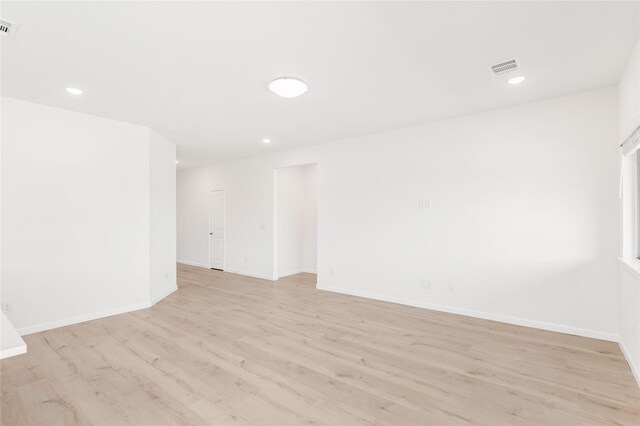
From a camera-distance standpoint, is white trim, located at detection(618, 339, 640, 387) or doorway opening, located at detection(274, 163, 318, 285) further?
doorway opening, located at detection(274, 163, 318, 285)

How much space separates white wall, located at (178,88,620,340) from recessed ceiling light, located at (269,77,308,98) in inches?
90.4

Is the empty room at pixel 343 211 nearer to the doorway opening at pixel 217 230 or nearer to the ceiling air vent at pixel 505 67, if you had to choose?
the ceiling air vent at pixel 505 67

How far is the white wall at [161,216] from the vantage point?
490cm

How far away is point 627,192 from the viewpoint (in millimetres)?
3107

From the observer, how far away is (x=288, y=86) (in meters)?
3.08

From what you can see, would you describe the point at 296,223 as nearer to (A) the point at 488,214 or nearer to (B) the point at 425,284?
(B) the point at 425,284

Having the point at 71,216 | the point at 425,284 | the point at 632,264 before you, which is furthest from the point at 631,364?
the point at 71,216

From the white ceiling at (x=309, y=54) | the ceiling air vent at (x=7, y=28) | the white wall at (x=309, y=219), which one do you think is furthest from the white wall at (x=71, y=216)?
the white wall at (x=309, y=219)

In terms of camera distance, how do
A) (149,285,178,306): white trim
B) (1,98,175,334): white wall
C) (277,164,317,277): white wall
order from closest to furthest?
(1,98,175,334): white wall
(149,285,178,306): white trim
(277,164,317,277): white wall

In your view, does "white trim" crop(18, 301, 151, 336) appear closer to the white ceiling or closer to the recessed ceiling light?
the white ceiling

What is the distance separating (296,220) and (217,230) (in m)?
2.17

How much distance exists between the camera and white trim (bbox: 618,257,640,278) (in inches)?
101

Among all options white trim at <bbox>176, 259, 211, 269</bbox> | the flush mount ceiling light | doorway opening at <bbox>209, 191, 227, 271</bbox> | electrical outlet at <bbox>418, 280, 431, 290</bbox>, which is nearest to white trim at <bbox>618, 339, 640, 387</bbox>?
electrical outlet at <bbox>418, 280, 431, 290</bbox>

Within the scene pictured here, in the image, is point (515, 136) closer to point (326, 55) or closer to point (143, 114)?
point (326, 55)
